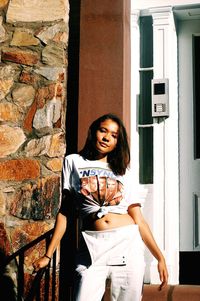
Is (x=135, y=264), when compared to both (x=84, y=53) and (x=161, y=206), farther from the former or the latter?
(x=84, y=53)

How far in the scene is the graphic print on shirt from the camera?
3.50 metres

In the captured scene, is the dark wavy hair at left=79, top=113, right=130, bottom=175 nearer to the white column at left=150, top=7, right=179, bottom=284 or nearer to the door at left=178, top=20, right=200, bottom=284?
Answer: the white column at left=150, top=7, right=179, bottom=284

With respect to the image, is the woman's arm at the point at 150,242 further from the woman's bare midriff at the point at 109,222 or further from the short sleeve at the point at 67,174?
the short sleeve at the point at 67,174

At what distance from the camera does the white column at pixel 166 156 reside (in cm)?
473

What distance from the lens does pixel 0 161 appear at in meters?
4.77

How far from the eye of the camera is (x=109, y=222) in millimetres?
3436

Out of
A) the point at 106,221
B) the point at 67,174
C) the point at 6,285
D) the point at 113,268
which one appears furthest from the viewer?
the point at 6,285

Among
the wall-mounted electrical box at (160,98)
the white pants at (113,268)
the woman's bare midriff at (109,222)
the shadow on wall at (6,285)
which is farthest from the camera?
the wall-mounted electrical box at (160,98)

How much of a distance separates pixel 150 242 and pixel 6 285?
149 cm

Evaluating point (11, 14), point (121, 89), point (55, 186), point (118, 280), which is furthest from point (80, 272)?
point (11, 14)

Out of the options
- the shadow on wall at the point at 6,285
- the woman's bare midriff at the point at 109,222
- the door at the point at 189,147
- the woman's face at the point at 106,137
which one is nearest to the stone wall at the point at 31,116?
the shadow on wall at the point at 6,285

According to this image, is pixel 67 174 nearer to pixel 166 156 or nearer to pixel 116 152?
pixel 116 152

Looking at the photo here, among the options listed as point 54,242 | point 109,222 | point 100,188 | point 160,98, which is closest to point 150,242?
point 109,222

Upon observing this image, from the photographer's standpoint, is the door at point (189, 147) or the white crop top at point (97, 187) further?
the door at point (189, 147)
